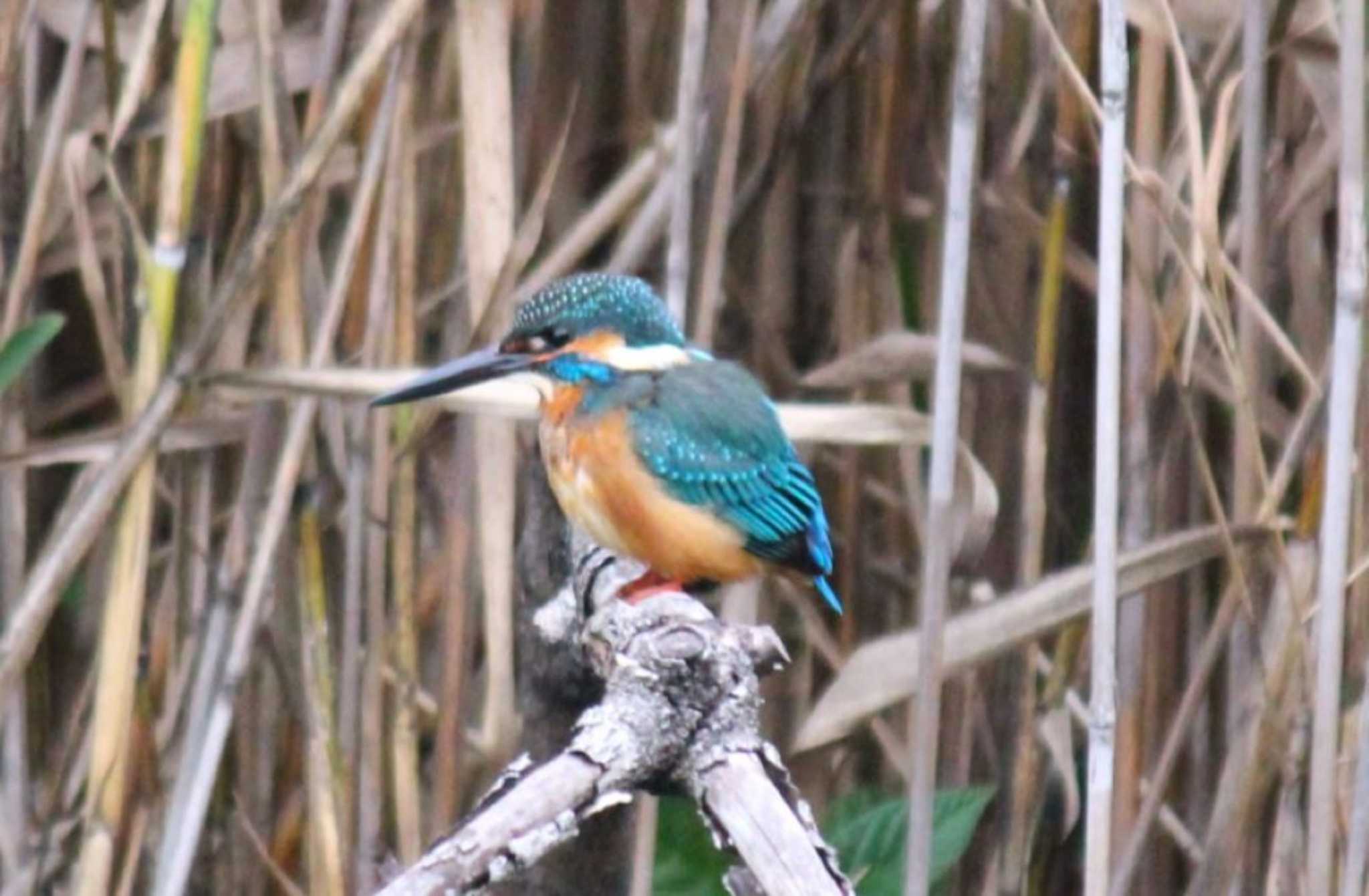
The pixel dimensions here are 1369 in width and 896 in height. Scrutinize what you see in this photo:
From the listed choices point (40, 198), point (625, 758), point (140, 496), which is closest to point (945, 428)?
point (625, 758)

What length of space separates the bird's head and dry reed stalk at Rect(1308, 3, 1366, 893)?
21.4 inches

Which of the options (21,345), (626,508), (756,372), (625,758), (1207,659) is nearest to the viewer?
Result: (625,758)

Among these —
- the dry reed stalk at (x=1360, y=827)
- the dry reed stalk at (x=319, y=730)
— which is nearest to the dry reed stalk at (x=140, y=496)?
the dry reed stalk at (x=319, y=730)

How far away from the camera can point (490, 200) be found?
1888 mm

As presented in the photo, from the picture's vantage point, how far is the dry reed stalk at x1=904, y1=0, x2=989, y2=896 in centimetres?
159

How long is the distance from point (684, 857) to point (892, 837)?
20 cm

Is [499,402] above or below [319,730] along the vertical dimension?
above

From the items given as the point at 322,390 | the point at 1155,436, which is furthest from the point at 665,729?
the point at 1155,436

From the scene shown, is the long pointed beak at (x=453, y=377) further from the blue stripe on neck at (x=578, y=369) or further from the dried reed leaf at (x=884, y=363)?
the dried reed leaf at (x=884, y=363)

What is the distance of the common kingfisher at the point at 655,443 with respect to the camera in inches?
68.0

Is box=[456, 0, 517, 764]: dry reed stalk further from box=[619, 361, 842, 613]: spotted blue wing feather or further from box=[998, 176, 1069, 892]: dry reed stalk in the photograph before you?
box=[998, 176, 1069, 892]: dry reed stalk

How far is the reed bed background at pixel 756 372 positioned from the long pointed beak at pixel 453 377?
11cm

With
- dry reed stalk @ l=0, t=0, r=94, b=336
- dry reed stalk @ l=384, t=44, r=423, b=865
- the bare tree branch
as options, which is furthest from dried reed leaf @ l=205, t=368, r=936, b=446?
the bare tree branch

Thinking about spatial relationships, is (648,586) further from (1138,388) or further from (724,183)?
(1138,388)
